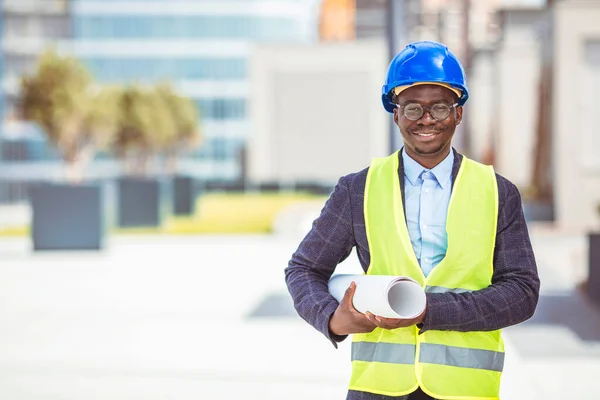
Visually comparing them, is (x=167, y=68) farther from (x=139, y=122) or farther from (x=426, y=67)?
(x=426, y=67)

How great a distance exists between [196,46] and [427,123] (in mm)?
93527

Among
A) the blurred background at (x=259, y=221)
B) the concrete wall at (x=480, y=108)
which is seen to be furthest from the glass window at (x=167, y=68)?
the concrete wall at (x=480, y=108)

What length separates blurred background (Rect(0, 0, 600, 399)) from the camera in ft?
25.8

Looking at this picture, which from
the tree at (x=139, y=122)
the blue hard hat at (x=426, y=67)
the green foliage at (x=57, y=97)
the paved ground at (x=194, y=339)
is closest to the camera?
the blue hard hat at (x=426, y=67)

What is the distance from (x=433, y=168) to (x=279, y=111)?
4899cm

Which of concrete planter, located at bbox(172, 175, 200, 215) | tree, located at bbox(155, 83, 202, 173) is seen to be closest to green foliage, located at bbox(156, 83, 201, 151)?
tree, located at bbox(155, 83, 202, 173)

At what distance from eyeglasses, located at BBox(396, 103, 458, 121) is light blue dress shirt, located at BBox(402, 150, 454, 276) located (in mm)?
Result: 149

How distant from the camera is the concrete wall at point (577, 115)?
76.8 feet

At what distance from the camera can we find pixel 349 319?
2.59m

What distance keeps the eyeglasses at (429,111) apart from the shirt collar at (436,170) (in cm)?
15

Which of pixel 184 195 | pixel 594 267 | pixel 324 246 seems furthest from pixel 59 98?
pixel 324 246

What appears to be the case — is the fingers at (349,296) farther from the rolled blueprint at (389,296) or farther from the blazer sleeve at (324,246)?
the blazer sleeve at (324,246)

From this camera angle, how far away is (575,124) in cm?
2352

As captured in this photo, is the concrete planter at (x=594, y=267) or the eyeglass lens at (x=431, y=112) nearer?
the eyeglass lens at (x=431, y=112)
